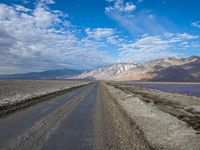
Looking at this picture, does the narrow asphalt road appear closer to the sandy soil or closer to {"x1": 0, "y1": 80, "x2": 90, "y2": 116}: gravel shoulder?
{"x1": 0, "y1": 80, "x2": 90, "y2": 116}: gravel shoulder

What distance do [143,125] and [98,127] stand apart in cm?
291

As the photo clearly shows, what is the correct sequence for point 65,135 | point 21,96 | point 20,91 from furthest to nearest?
point 20,91 → point 21,96 → point 65,135

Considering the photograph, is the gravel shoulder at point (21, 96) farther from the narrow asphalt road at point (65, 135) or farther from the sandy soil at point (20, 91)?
the narrow asphalt road at point (65, 135)

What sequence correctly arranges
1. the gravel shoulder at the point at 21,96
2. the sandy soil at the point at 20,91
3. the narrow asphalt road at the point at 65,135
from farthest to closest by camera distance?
1. the sandy soil at the point at 20,91
2. the gravel shoulder at the point at 21,96
3. the narrow asphalt road at the point at 65,135

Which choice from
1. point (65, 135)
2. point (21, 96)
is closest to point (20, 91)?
point (21, 96)

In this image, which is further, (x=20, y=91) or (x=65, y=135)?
(x=20, y=91)

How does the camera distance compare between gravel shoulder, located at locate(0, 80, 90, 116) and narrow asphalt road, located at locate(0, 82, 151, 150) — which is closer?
narrow asphalt road, located at locate(0, 82, 151, 150)

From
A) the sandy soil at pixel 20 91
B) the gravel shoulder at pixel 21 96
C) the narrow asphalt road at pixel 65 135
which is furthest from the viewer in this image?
the sandy soil at pixel 20 91

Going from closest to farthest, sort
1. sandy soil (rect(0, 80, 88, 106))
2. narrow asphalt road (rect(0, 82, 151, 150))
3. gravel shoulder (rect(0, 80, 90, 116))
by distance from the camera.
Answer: narrow asphalt road (rect(0, 82, 151, 150)) → gravel shoulder (rect(0, 80, 90, 116)) → sandy soil (rect(0, 80, 88, 106))

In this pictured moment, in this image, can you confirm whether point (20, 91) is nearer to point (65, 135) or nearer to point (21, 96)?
point (21, 96)

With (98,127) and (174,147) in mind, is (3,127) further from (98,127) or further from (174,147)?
(174,147)

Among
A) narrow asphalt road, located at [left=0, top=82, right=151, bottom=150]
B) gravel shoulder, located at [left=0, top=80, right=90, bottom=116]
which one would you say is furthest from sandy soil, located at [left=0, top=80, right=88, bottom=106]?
narrow asphalt road, located at [left=0, top=82, right=151, bottom=150]

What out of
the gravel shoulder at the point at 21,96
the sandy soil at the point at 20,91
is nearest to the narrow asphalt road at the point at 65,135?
the gravel shoulder at the point at 21,96

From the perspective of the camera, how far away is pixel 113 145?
914 centimetres
